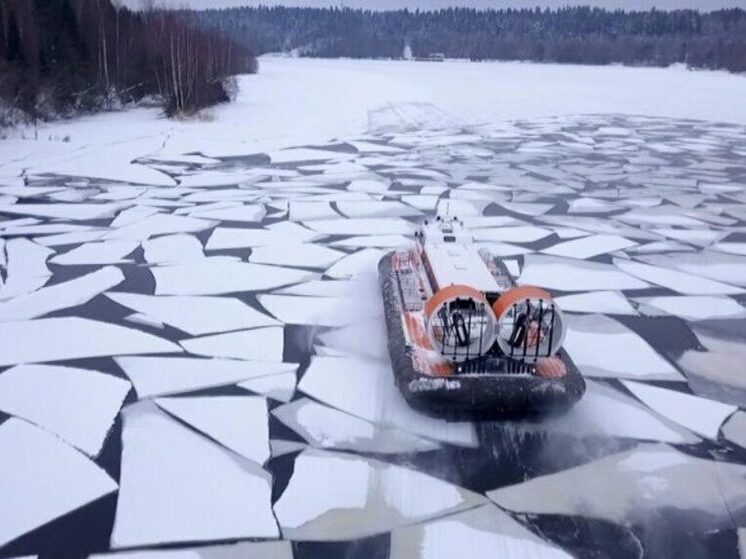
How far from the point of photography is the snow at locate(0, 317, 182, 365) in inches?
135

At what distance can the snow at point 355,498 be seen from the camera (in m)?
2.31

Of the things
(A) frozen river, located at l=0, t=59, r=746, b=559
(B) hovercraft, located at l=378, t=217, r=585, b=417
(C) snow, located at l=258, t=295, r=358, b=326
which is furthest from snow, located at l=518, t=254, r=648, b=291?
(B) hovercraft, located at l=378, t=217, r=585, b=417

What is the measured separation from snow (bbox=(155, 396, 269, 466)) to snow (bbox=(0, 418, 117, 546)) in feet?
1.40

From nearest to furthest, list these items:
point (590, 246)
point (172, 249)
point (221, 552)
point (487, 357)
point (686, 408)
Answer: point (221, 552) → point (487, 357) → point (686, 408) → point (172, 249) → point (590, 246)

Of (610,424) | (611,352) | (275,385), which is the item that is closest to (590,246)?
(611,352)

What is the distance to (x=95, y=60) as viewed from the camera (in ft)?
50.2

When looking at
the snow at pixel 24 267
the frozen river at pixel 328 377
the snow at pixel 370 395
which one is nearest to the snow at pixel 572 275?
the frozen river at pixel 328 377

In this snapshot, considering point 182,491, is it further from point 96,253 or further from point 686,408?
point 96,253

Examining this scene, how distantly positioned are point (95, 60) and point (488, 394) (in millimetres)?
14844

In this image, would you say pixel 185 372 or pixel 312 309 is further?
pixel 312 309

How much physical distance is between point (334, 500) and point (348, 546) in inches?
9.3

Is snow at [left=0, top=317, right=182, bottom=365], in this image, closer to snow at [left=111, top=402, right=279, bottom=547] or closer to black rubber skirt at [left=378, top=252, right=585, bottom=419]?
snow at [left=111, top=402, right=279, bottom=547]

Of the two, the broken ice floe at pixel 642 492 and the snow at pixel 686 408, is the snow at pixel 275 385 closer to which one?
the broken ice floe at pixel 642 492

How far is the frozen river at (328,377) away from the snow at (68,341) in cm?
2
